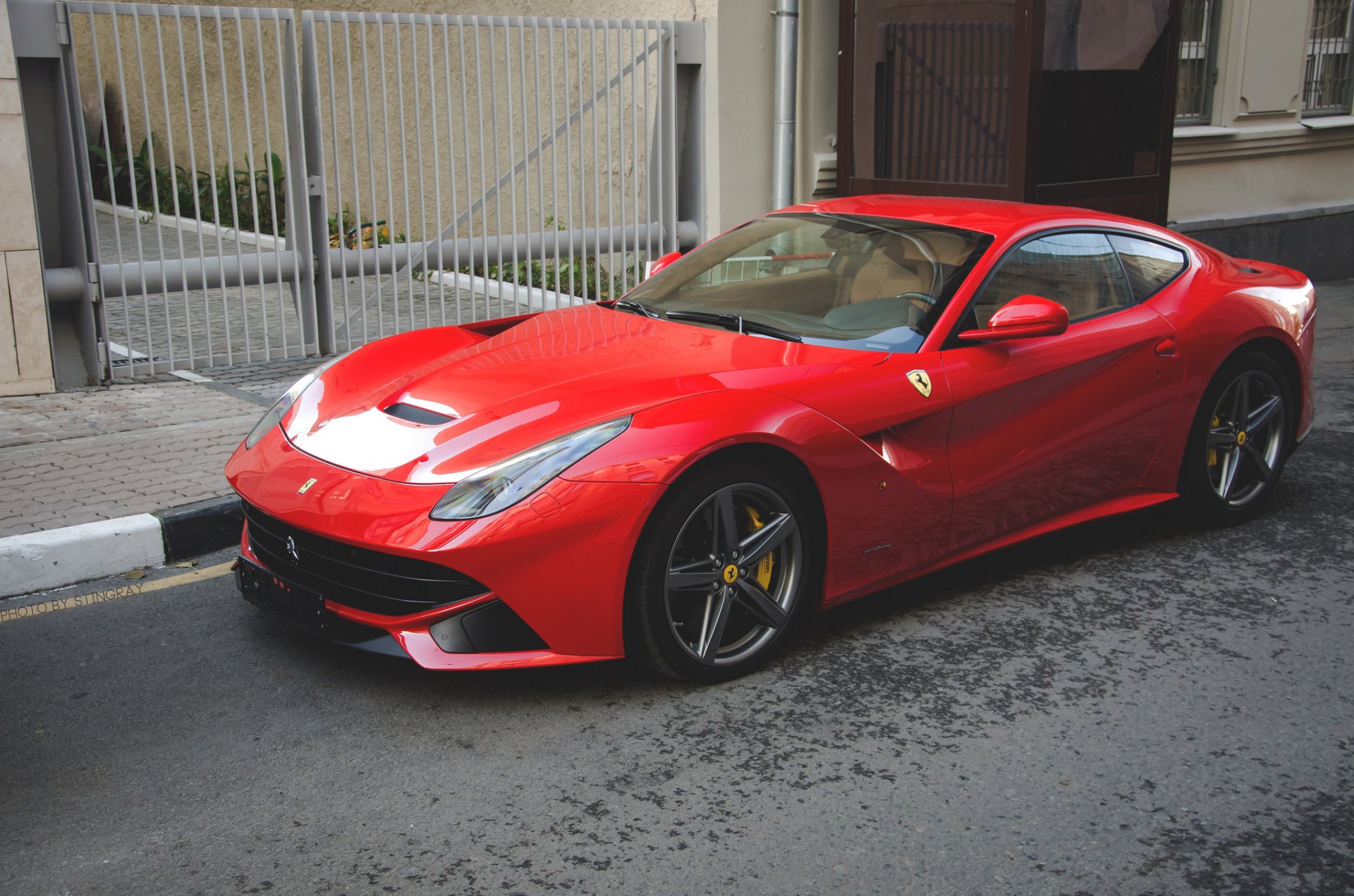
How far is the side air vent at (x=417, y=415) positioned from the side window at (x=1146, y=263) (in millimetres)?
2758

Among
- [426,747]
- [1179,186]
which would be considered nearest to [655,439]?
[426,747]

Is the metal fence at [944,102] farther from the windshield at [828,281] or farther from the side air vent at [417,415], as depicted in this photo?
the side air vent at [417,415]

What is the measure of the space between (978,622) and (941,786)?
1155 mm

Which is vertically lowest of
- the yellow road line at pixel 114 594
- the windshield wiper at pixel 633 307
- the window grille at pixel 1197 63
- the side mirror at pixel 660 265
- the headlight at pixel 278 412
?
the yellow road line at pixel 114 594

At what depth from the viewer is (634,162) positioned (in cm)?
936

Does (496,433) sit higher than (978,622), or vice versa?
(496,433)

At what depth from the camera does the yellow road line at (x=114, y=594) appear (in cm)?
438

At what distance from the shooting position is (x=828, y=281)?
4613 millimetres

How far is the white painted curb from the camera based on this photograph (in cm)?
458

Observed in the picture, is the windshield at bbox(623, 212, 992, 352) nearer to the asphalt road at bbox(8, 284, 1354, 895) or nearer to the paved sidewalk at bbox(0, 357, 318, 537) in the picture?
the asphalt road at bbox(8, 284, 1354, 895)

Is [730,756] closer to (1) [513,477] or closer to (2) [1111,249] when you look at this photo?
(1) [513,477]

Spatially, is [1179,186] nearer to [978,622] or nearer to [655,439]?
[978,622]

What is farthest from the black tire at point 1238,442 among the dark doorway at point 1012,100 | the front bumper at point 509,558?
the dark doorway at point 1012,100

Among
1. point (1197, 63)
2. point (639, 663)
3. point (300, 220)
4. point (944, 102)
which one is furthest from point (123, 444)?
point (1197, 63)
